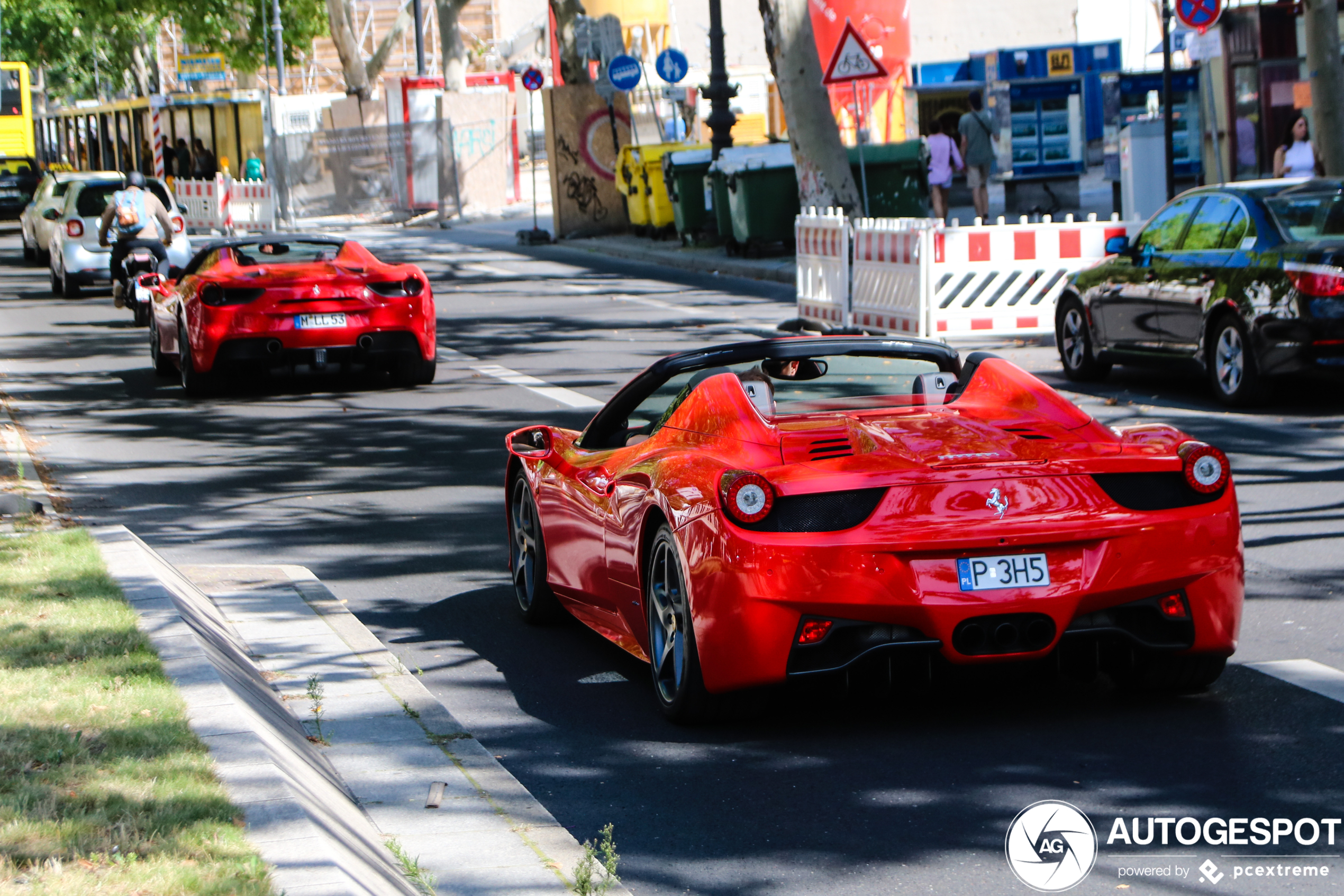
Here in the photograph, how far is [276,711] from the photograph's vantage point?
568 centimetres

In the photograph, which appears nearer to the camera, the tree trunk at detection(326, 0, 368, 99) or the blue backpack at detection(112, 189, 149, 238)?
the blue backpack at detection(112, 189, 149, 238)

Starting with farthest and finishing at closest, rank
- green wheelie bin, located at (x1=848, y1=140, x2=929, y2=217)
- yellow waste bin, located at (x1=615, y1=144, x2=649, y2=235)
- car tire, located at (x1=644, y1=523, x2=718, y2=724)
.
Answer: yellow waste bin, located at (x1=615, y1=144, x2=649, y2=235) → green wheelie bin, located at (x1=848, y1=140, x2=929, y2=217) → car tire, located at (x1=644, y1=523, x2=718, y2=724)

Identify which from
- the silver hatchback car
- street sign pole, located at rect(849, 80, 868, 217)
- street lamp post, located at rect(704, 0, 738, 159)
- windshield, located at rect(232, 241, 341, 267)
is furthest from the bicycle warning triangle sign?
the silver hatchback car

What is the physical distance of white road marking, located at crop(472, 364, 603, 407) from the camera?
13.9 metres

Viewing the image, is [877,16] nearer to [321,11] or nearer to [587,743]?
[321,11]

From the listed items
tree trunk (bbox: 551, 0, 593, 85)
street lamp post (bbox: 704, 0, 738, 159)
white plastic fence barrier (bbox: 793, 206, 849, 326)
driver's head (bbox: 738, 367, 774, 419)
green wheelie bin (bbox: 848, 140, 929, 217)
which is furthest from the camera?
tree trunk (bbox: 551, 0, 593, 85)

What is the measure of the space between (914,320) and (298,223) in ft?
96.8

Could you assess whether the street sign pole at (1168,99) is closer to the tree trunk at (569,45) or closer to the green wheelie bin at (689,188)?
the green wheelie bin at (689,188)

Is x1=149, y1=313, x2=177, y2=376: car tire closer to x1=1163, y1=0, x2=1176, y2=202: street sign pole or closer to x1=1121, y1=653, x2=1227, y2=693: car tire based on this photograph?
x1=1163, y1=0, x2=1176, y2=202: street sign pole

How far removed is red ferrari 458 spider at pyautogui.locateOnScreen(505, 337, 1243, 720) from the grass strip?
5.00 ft

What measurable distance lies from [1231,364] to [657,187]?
20.7 metres

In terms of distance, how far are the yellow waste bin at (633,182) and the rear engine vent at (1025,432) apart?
27.3 meters

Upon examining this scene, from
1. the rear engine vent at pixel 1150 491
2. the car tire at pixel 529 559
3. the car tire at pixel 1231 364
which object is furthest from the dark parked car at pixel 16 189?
the rear engine vent at pixel 1150 491

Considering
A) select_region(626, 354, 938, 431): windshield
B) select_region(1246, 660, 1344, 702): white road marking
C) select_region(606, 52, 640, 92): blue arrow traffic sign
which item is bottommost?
select_region(1246, 660, 1344, 702): white road marking
